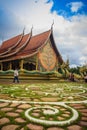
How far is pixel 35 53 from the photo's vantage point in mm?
19312

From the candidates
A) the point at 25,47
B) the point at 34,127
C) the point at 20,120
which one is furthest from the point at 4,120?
the point at 25,47

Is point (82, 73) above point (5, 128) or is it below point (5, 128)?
above

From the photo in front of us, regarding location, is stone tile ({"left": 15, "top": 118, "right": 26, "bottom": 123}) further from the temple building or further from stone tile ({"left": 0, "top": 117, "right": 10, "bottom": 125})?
the temple building

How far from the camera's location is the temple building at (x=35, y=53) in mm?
19628

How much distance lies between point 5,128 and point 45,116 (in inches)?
26.6

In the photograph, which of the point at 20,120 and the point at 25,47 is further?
the point at 25,47

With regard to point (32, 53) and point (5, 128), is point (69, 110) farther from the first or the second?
point (32, 53)

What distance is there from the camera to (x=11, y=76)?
50.8 ft

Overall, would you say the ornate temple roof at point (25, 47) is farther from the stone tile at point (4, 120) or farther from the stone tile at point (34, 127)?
the stone tile at point (34, 127)

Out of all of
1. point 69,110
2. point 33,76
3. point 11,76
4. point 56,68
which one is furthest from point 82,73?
point 69,110

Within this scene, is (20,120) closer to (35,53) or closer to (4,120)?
(4,120)

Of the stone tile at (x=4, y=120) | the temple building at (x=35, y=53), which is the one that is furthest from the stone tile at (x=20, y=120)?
the temple building at (x=35, y=53)

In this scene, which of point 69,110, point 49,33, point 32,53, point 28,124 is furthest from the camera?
point 49,33

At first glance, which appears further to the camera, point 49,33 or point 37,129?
point 49,33
